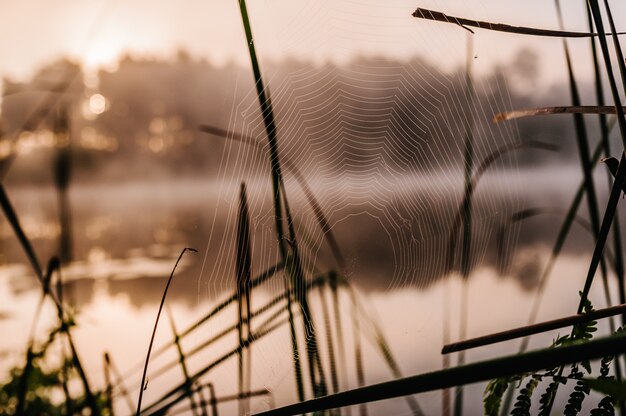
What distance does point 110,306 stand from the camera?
10414 millimetres

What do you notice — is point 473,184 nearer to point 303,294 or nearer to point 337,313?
point 337,313

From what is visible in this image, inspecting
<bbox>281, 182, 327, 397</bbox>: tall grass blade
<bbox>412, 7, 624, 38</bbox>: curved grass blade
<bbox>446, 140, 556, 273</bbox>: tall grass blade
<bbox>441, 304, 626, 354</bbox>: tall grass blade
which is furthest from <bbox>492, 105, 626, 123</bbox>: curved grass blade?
<bbox>446, 140, 556, 273</bbox>: tall grass blade

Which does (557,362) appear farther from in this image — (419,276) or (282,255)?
(419,276)

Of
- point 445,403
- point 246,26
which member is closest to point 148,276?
point 445,403

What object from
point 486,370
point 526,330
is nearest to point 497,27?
point 526,330

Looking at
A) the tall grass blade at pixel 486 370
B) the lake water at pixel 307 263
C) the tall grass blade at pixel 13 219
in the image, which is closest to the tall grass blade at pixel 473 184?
the lake water at pixel 307 263

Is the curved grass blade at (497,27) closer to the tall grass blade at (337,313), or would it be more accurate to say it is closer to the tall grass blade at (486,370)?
the tall grass blade at (486,370)

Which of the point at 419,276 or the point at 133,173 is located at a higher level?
the point at 133,173

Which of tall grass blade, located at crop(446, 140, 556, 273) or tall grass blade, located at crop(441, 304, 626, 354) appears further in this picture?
tall grass blade, located at crop(446, 140, 556, 273)

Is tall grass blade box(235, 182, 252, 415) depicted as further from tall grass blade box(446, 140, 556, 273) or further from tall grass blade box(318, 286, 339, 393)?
tall grass blade box(446, 140, 556, 273)

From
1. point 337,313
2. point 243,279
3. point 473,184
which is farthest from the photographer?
point 473,184

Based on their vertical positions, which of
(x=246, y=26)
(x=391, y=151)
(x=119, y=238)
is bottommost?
(x=246, y=26)

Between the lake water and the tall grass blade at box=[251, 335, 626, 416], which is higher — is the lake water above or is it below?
above

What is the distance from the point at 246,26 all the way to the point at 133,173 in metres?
21.9
